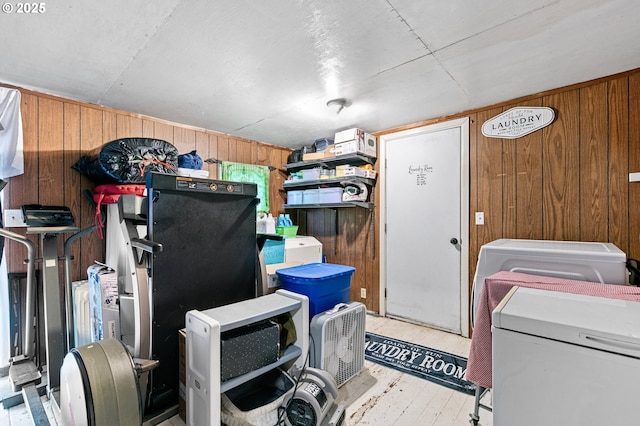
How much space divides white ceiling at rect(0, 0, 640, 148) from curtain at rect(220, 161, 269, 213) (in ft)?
2.93

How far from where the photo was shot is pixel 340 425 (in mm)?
1689

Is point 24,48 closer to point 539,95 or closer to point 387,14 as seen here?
point 387,14

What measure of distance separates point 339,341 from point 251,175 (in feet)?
8.18

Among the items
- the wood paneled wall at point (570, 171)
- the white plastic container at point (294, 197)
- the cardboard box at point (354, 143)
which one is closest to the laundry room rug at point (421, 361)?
the wood paneled wall at point (570, 171)

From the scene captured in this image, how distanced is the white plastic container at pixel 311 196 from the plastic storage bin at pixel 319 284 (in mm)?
1592

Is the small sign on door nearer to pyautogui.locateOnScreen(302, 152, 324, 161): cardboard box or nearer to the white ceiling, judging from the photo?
the white ceiling

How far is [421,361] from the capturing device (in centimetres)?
250

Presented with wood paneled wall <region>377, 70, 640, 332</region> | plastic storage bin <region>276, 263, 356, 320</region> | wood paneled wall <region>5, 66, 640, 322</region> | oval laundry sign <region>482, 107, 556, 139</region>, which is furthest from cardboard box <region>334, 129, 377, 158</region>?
plastic storage bin <region>276, 263, 356, 320</region>

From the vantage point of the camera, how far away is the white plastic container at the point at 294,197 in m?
3.96

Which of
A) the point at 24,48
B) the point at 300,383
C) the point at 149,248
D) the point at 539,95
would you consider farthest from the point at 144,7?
the point at 539,95

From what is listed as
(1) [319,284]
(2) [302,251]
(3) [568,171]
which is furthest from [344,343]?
(3) [568,171]

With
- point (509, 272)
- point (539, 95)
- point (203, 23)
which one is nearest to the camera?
point (203, 23)

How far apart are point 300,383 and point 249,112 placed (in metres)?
2.40

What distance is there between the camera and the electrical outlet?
7.35ft
